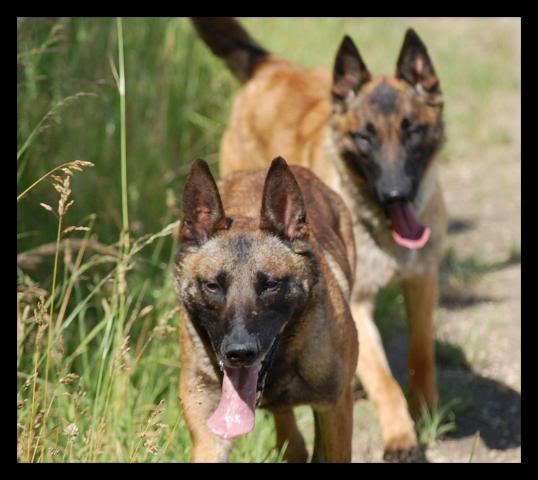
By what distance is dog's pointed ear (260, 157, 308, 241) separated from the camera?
4430 millimetres

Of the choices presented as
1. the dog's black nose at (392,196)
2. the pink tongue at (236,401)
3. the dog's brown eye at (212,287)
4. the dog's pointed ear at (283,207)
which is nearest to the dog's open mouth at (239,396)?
the pink tongue at (236,401)

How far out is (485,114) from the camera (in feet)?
38.1

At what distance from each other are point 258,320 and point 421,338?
2.60m

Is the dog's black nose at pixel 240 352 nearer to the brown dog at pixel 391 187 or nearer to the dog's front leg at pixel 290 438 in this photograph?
the dog's front leg at pixel 290 438

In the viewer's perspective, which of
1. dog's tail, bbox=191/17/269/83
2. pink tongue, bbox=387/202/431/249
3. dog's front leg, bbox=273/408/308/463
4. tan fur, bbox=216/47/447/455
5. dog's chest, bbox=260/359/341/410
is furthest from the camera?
dog's tail, bbox=191/17/269/83

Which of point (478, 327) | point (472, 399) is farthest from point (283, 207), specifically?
point (478, 327)

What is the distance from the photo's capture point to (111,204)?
23.3 ft

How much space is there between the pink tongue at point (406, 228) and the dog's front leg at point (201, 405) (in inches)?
86.1

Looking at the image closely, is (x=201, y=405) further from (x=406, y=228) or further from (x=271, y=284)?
(x=406, y=228)

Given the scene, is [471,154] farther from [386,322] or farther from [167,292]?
[167,292]

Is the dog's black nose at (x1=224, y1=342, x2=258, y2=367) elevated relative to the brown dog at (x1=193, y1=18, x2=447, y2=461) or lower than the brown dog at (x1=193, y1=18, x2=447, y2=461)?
lower

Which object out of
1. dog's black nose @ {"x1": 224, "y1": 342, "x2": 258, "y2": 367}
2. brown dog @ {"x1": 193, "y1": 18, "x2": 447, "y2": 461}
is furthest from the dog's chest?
brown dog @ {"x1": 193, "y1": 18, "x2": 447, "y2": 461}

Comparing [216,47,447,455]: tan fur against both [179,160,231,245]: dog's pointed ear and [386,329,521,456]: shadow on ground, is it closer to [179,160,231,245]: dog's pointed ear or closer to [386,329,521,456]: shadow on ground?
[386,329,521,456]: shadow on ground

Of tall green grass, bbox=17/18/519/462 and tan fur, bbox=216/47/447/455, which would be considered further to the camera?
tan fur, bbox=216/47/447/455
